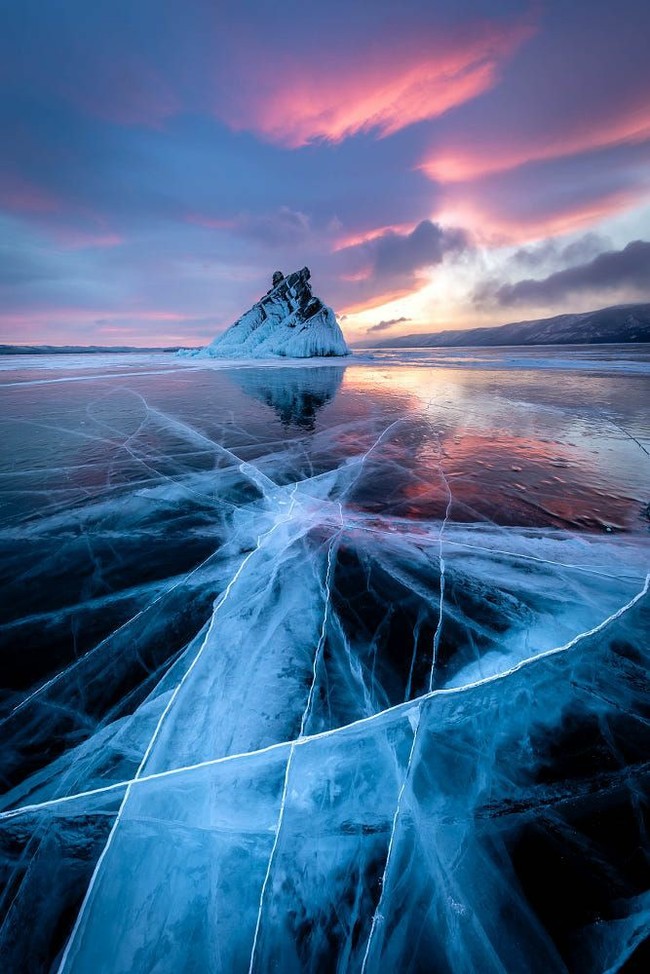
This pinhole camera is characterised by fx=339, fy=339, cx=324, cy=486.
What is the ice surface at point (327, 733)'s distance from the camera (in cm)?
119

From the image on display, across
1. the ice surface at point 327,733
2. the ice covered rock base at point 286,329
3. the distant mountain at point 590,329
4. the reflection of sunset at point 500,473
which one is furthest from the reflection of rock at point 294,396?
the distant mountain at point 590,329

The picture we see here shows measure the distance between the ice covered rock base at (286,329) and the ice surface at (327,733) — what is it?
36.2 metres

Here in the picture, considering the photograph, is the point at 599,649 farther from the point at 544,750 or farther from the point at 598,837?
the point at 598,837

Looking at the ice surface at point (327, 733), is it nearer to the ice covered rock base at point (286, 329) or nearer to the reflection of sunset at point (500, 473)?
the reflection of sunset at point (500, 473)

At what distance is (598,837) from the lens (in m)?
1.33

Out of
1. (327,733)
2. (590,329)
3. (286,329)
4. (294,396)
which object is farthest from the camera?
(590,329)

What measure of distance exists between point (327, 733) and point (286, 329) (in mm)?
42370

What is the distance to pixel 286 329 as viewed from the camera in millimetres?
39125

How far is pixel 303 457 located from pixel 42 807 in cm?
467

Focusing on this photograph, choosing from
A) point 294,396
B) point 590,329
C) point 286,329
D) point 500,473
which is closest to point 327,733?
point 500,473

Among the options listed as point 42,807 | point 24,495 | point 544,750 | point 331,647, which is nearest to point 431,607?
point 331,647

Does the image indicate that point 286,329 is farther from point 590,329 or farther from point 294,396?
point 590,329

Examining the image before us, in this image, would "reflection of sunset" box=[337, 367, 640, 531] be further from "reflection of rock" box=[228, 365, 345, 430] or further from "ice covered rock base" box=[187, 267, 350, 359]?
"ice covered rock base" box=[187, 267, 350, 359]

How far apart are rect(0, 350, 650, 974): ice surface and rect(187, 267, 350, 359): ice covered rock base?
3621cm
